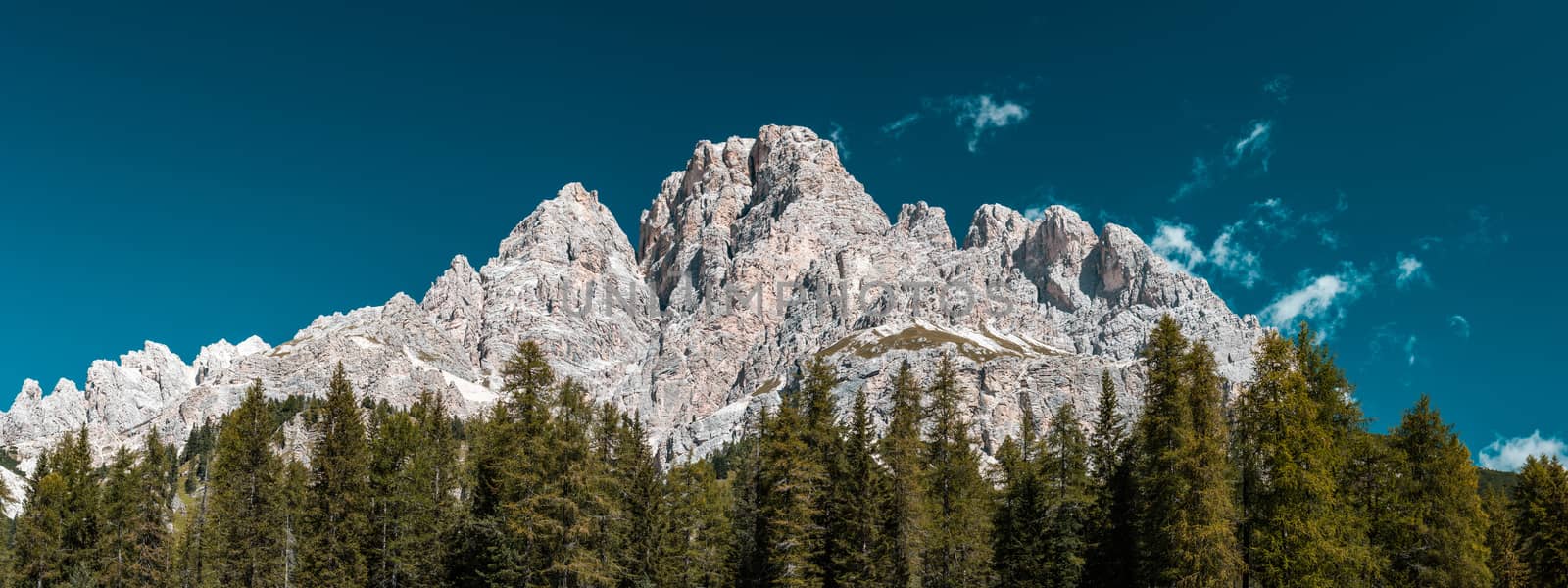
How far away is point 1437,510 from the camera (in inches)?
1596

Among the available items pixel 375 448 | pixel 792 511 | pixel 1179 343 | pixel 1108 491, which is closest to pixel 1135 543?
pixel 1108 491

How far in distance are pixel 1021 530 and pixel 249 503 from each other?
3959cm

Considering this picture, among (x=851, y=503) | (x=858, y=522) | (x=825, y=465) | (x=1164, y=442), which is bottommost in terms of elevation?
(x=858, y=522)

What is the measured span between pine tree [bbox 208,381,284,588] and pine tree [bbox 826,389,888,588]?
89.8ft

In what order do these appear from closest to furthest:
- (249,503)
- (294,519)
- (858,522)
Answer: (858,522)
(249,503)
(294,519)

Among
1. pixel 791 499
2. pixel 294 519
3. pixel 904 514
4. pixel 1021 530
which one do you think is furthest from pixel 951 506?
pixel 294 519

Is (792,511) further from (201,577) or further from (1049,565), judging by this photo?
(201,577)

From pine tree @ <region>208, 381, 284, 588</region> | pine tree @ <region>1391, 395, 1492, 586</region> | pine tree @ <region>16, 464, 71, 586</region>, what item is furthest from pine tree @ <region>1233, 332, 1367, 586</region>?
pine tree @ <region>16, 464, 71, 586</region>

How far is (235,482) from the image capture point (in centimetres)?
4972

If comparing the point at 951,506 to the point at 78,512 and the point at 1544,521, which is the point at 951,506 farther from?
the point at 78,512

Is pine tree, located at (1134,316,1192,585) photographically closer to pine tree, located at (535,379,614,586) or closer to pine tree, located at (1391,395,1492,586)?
pine tree, located at (1391,395,1492,586)

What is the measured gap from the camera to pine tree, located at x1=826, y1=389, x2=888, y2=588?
46.6m

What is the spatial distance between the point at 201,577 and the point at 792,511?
119 feet

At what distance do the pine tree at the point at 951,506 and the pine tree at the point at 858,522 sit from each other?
259 centimetres
